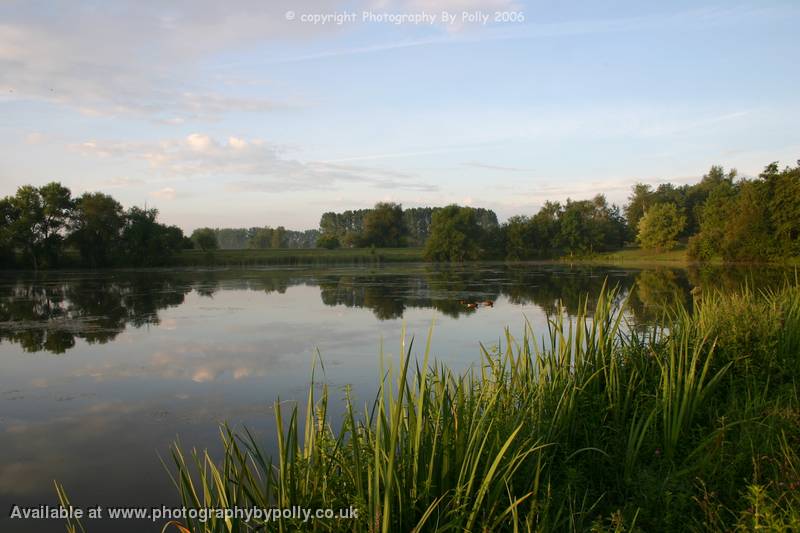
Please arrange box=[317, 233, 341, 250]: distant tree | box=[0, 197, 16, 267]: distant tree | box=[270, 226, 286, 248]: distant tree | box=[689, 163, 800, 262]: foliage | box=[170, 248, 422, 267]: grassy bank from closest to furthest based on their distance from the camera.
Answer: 1. box=[0, 197, 16, 267]: distant tree
2. box=[689, 163, 800, 262]: foliage
3. box=[170, 248, 422, 267]: grassy bank
4. box=[317, 233, 341, 250]: distant tree
5. box=[270, 226, 286, 248]: distant tree

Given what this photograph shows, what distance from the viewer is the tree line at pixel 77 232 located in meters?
44.2

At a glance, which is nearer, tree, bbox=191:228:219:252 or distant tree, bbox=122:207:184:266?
distant tree, bbox=122:207:184:266

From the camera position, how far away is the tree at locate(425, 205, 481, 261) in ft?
216

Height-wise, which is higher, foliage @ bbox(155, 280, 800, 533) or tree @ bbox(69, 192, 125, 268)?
tree @ bbox(69, 192, 125, 268)

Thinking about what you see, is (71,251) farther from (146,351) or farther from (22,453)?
(22,453)

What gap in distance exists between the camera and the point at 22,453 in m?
6.08

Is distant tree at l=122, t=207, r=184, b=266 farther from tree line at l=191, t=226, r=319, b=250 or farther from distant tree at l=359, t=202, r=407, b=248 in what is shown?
distant tree at l=359, t=202, r=407, b=248

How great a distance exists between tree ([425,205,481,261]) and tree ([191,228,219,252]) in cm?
2602

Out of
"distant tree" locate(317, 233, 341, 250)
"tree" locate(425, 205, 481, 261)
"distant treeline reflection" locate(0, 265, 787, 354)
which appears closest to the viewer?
"distant treeline reflection" locate(0, 265, 787, 354)

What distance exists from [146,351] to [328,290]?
14.7 meters

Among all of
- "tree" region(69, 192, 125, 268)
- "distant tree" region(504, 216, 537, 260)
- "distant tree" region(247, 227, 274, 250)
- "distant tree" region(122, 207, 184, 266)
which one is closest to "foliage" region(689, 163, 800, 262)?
"distant tree" region(504, 216, 537, 260)

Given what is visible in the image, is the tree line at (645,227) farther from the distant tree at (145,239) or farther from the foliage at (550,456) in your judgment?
the foliage at (550,456)

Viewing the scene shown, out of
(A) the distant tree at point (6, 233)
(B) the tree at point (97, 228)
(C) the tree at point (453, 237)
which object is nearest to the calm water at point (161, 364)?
(A) the distant tree at point (6, 233)

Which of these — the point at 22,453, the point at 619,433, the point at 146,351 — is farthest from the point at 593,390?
the point at 146,351
